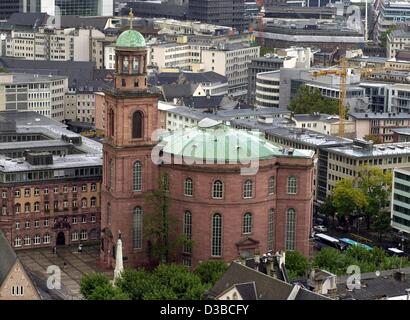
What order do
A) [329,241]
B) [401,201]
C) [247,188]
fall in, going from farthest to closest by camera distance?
[401,201] < [329,241] < [247,188]

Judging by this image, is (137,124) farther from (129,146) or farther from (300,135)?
(300,135)

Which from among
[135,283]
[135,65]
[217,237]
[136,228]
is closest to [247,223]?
[217,237]

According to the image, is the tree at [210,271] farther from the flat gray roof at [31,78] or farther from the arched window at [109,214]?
the flat gray roof at [31,78]

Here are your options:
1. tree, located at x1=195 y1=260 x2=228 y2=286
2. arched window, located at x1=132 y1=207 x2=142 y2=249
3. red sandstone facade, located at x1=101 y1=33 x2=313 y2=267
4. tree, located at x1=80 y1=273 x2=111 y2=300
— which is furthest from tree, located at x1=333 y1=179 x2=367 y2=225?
tree, located at x1=80 y1=273 x2=111 y2=300

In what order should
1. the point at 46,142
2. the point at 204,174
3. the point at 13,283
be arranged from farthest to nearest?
the point at 46,142 < the point at 204,174 < the point at 13,283

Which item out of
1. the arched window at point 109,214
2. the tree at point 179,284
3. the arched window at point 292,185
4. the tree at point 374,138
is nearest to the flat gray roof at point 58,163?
the arched window at point 109,214
